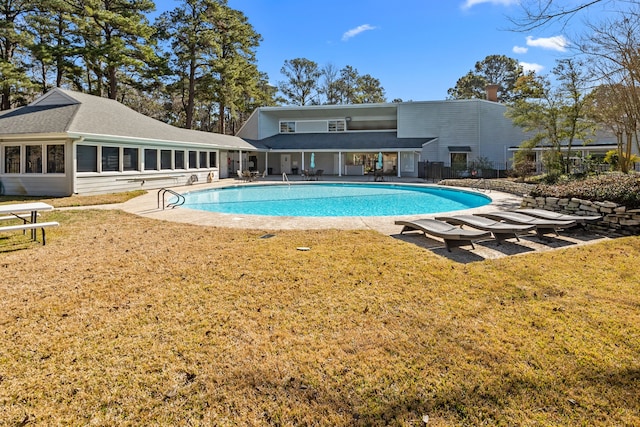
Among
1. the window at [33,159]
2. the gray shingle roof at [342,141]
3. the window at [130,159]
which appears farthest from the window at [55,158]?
the gray shingle roof at [342,141]

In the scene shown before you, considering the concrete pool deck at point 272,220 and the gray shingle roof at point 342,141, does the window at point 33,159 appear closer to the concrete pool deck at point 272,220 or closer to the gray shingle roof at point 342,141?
the concrete pool deck at point 272,220

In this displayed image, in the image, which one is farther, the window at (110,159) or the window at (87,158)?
the window at (110,159)

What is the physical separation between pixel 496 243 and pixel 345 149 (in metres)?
21.0

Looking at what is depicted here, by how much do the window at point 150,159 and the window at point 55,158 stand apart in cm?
403

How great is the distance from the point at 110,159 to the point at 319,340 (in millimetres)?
15910

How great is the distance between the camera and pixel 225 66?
32281 millimetres

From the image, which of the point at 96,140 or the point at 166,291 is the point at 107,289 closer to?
the point at 166,291

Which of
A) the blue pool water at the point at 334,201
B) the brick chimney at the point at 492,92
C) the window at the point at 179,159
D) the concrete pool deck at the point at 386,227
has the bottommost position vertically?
the concrete pool deck at the point at 386,227

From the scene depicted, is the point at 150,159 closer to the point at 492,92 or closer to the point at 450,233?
the point at 450,233

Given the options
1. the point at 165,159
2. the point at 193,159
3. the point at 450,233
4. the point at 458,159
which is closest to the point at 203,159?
the point at 193,159

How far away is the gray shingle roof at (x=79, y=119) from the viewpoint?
46.1ft

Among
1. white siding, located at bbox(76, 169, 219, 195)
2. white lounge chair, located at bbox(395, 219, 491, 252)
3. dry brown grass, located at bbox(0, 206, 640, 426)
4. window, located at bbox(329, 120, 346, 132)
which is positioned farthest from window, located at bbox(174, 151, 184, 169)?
white lounge chair, located at bbox(395, 219, 491, 252)

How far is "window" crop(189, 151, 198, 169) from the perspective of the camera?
21655mm

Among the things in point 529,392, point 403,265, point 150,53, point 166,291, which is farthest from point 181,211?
point 150,53
